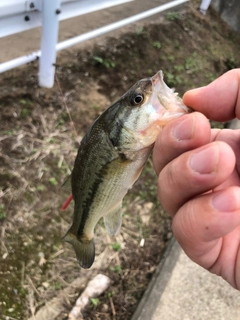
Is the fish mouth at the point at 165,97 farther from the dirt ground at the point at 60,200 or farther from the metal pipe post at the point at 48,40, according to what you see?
the metal pipe post at the point at 48,40

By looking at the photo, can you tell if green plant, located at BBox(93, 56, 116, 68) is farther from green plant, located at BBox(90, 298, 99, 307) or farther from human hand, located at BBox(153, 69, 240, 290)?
human hand, located at BBox(153, 69, 240, 290)

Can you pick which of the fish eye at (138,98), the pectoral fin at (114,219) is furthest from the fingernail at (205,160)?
the pectoral fin at (114,219)

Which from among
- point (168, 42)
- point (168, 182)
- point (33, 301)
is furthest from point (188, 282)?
point (168, 42)

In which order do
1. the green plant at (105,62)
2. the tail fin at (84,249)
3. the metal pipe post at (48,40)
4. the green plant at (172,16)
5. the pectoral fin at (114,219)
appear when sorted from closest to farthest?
the pectoral fin at (114,219) → the tail fin at (84,249) → the metal pipe post at (48,40) → the green plant at (105,62) → the green plant at (172,16)

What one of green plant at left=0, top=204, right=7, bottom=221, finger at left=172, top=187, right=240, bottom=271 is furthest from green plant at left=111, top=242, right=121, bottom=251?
finger at left=172, top=187, right=240, bottom=271

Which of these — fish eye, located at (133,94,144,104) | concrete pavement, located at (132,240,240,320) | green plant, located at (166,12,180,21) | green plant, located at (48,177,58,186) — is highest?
fish eye, located at (133,94,144,104)

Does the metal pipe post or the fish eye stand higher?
the fish eye
